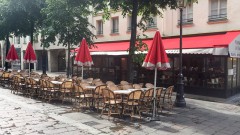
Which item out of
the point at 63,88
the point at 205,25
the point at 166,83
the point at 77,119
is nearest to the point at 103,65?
the point at 166,83

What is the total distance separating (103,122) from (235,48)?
7.94 meters

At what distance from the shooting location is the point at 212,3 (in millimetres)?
15844

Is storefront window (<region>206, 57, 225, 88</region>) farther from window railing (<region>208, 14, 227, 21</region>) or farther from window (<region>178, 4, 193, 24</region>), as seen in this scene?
window (<region>178, 4, 193, 24</region>)

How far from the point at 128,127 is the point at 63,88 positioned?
4603 millimetres

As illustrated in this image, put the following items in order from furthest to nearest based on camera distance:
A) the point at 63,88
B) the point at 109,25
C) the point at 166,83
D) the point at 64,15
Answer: the point at 109,25 < the point at 166,83 < the point at 64,15 < the point at 63,88

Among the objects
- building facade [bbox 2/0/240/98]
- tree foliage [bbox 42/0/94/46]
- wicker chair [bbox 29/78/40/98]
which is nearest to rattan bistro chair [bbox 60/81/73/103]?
wicker chair [bbox 29/78/40/98]

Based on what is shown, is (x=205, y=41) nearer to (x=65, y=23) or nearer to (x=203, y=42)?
(x=203, y=42)

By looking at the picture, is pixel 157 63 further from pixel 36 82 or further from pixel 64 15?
pixel 64 15

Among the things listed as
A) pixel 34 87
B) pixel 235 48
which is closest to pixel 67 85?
pixel 34 87

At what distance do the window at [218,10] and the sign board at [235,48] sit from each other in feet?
7.84

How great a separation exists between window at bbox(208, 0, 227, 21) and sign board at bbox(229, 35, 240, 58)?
239cm

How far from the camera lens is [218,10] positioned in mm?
15555

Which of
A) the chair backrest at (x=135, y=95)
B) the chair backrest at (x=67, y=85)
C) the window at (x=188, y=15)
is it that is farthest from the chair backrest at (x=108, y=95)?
the window at (x=188, y=15)

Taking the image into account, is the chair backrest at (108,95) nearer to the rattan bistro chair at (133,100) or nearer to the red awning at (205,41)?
the rattan bistro chair at (133,100)
